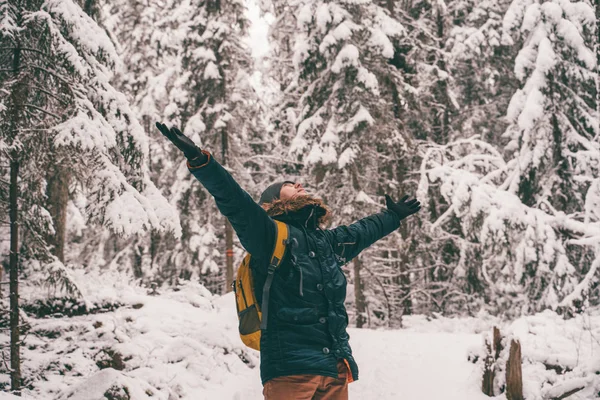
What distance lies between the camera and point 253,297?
3.13m

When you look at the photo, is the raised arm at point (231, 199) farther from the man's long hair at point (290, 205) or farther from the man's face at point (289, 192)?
the man's face at point (289, 192)

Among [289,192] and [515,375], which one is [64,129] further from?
[515,375]

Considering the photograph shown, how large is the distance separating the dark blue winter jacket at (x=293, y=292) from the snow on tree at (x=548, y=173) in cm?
877

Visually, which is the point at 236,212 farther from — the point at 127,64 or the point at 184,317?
the point at 127,64

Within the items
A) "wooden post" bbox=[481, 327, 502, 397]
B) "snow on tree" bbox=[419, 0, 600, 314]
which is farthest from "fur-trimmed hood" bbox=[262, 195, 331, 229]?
"snow on tree" bbox=[419, 0, 600, 314]

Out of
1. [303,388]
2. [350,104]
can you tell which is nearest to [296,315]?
[303,388]

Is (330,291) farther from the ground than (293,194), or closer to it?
closer to it

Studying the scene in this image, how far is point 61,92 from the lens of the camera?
7773 millimetres

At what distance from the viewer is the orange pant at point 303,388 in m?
2.93

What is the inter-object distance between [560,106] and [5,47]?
1123 cm

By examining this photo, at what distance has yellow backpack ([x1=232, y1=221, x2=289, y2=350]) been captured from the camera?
3.00 meters

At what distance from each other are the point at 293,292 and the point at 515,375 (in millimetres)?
4828

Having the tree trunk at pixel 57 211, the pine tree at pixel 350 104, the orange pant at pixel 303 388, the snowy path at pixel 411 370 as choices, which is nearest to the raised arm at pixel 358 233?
the orange pant at pixel 303 388

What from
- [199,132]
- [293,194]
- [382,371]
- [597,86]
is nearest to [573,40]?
[597,86]
